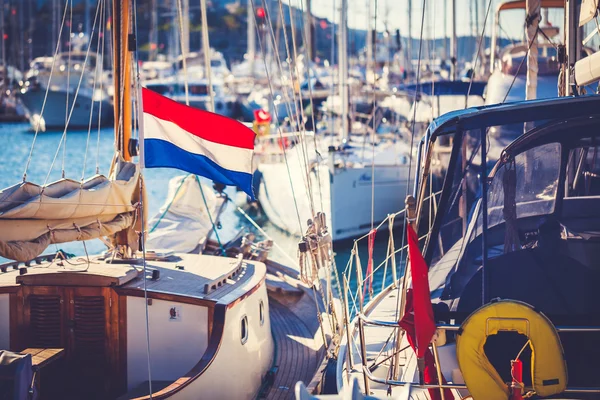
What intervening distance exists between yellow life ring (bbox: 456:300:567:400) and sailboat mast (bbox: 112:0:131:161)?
5.98 m

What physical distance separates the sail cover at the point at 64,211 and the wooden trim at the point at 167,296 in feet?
2.50

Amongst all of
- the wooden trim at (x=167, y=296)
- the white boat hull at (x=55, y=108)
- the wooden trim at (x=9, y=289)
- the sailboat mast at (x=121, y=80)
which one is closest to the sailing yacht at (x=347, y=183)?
the sailboat mast at (x=121, y=80)

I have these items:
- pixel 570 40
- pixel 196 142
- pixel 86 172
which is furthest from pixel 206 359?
pixel 86 172

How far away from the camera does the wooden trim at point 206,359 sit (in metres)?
7.49

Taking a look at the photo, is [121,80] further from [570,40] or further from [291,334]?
[570,40]

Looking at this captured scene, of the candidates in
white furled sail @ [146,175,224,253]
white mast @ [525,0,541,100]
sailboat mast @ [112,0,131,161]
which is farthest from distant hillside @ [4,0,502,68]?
sailboat mast @ [112,0,131,161]

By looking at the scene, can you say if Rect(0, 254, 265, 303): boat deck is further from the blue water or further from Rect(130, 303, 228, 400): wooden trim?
the blue water

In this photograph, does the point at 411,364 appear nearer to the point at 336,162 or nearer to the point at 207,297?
the point at 207,297

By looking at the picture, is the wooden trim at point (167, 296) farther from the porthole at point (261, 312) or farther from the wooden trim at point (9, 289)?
the porthole at point (261, 312)

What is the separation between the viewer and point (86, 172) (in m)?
37.8

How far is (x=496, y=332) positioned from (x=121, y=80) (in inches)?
257

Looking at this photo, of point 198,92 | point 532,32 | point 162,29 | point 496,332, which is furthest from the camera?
point 162,29

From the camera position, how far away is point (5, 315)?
8508 millimetres

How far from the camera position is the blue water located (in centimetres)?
2134
